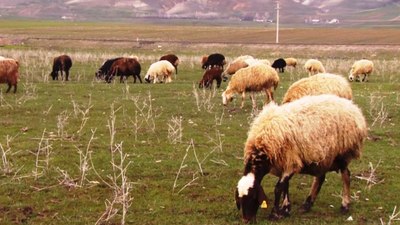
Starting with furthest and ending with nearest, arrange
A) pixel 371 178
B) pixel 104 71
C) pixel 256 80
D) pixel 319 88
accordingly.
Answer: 1. pixel 104 71
2. pixel 256 80
3. pixel 319 88
4. pixel 371 178

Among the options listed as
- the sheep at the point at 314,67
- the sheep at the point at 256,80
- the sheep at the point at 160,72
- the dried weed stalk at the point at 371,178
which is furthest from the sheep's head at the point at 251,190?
the sheep at the point at 314,67

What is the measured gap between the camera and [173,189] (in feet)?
37.3

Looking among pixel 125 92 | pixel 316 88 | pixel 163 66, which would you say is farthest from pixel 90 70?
pixel 316 88

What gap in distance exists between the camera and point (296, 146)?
9625 mm

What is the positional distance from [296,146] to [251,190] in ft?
3.60

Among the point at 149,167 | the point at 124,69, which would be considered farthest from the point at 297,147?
the point at 124,69

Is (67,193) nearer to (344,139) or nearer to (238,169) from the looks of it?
(238,169)

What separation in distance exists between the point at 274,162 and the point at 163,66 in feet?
77.1

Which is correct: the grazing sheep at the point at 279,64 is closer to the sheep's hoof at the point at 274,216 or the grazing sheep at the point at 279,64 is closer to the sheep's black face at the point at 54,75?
the sheep's black face at the point at 54,75

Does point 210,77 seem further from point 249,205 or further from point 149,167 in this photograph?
point 249,205

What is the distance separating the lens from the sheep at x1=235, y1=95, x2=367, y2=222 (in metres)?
9.49

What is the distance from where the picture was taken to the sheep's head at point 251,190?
9.30 metres

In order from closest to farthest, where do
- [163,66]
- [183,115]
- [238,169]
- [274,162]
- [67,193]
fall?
[274,162] < [67,193] < [238,169] < [183,115] < [163,66]

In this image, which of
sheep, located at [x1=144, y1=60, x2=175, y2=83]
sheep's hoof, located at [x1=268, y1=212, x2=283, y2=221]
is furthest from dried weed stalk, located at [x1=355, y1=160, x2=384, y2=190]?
sheep, located at [x1=144, y1=60, x2=175, y2=83]
